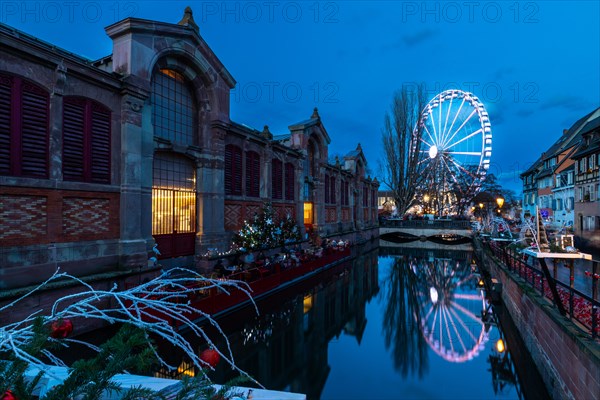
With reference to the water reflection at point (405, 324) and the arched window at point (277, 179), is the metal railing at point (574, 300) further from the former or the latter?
the arched window at point (277, 179)

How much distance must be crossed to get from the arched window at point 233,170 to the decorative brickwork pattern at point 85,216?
670cm

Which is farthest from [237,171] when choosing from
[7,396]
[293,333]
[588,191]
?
[588,191]

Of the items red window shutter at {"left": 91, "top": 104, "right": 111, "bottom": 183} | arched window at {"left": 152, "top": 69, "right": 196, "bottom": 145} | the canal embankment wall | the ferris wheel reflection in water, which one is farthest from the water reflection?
arched window at {"left": 152, "top": 69, "right": 196, "bottom": 145}

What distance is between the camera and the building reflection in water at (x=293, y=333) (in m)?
8.39

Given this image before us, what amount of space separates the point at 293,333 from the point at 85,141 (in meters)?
9.27

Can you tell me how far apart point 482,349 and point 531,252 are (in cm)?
430

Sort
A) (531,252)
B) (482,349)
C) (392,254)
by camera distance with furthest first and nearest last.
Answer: (392,254), (482,349), (531,252)

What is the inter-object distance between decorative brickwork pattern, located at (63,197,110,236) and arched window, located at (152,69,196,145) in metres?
4.18

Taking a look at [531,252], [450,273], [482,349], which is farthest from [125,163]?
[450,273]

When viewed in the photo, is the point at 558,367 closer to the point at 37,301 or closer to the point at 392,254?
the point at 37,301

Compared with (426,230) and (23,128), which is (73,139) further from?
(426,230)

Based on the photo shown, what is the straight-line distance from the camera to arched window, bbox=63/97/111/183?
31.8 ft

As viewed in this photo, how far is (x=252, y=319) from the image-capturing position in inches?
464

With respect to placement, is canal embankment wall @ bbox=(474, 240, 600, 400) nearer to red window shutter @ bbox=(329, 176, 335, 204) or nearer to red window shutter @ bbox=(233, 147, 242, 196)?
red window shutter @ bbox=(233, 147, 242, 196)
